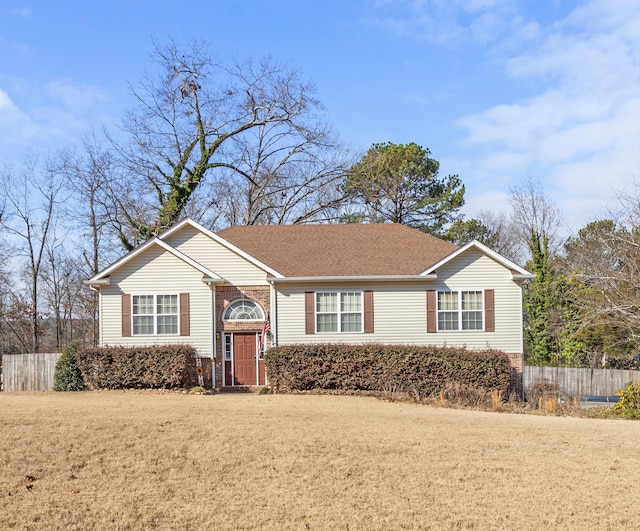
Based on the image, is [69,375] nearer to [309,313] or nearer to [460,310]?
[309,313]

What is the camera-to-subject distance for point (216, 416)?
13727 mm

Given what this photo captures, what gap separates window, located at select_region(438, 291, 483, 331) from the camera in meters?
23.0

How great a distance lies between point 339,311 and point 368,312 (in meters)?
0.98

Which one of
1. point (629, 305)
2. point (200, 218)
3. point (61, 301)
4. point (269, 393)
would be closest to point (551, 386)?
point (629, 305)

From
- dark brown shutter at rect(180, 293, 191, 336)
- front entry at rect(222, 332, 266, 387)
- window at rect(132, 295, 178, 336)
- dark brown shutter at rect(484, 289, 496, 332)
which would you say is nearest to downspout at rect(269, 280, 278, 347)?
front entry at rect(222, 332, 266, 387)

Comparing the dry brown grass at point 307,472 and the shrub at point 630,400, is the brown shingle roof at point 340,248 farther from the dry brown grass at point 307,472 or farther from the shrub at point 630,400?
the dry brown grass at point 307,472

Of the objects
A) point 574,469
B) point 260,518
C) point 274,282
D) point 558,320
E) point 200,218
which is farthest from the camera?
point 200,218

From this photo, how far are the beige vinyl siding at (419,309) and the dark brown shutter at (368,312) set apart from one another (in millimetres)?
150

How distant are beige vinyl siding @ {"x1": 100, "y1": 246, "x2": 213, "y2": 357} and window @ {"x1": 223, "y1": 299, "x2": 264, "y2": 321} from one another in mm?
829

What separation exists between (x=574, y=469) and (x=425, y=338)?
12560 millimetres

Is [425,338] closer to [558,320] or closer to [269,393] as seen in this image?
[269,393]

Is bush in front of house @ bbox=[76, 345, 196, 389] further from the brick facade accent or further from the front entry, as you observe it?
the brick facade accent

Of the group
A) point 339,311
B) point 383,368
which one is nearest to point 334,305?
point 339,311

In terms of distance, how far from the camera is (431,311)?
75.4 feet
